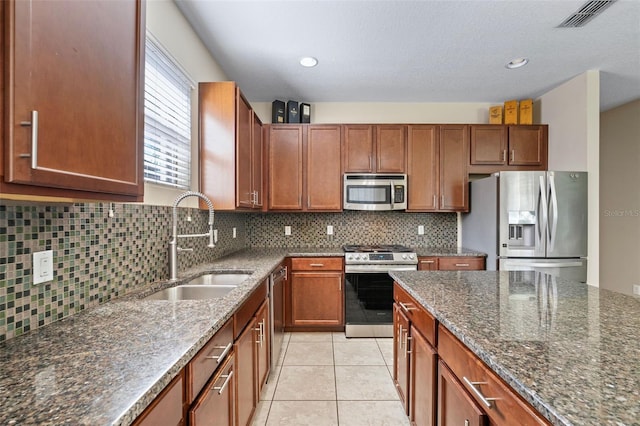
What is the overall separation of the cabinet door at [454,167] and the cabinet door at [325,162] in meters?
1.22

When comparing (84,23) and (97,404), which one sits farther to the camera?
(84,23)

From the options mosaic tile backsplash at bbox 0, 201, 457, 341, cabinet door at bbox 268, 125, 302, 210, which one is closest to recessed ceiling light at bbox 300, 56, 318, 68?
cabinet door at bbox 268, 125, 302, 210

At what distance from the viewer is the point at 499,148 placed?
3.41 meters

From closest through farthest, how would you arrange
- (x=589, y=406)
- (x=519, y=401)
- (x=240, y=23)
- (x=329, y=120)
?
(x=589, y=406), (x=519, y=401), (x=240, y=23), (x=329, y=120)

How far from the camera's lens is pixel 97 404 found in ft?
1.97

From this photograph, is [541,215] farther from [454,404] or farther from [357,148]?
[454,404]

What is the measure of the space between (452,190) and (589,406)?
3083mm

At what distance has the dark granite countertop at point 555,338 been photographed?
606mm

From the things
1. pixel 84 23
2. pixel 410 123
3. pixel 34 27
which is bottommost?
pixel 34 27

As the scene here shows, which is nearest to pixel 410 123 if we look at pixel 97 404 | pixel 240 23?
pixel 240 23

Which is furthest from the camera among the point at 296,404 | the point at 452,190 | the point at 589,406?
the point at 452,190

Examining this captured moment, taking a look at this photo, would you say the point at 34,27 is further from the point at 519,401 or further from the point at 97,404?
the point at 519,401

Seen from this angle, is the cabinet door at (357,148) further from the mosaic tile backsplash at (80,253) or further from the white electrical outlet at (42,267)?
the white electrical outlet at (42,267)

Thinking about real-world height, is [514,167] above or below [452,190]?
above
